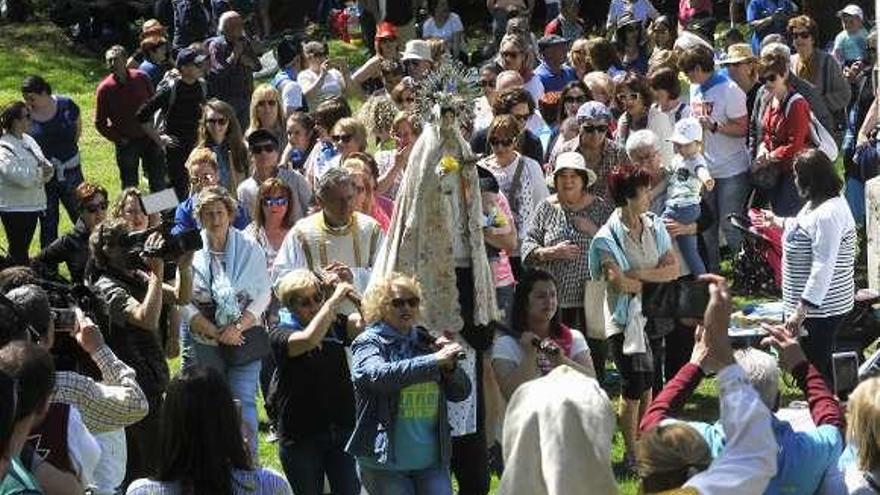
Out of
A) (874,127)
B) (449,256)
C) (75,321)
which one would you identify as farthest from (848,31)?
(75,321)

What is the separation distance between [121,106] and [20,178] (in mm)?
2362

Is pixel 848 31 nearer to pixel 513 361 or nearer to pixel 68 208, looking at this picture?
pixel 68 208

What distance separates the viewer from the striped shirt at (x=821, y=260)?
36.4 ft

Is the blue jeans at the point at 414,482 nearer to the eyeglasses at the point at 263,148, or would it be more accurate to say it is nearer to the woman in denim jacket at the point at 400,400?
the woman in denim jacket at the point at 400,400

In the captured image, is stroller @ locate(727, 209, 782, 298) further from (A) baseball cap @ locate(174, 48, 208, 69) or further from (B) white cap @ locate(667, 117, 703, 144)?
(A) baseball cap @ locate(174, 48, 208, 69)

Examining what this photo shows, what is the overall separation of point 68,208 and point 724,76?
5.60 m

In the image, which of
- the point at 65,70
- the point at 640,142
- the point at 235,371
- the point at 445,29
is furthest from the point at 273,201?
the point at 65,70

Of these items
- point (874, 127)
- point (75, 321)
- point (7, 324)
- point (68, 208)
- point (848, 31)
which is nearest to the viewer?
point (7, 324)

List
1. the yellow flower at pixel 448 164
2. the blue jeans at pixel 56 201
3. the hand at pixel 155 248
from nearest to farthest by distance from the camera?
the hand at pixel 155 248, the yellow flower at pixel 448 164, the blue jeans at pixel 56 201

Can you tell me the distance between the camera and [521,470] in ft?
21.8

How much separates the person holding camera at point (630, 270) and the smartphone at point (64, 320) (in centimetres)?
399

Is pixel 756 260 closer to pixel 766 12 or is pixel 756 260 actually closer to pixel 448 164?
pixel 448 164

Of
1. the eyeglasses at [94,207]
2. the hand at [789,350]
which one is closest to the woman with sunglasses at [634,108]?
the eyeglasses at [94,207]

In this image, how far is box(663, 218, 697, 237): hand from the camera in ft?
40.8
